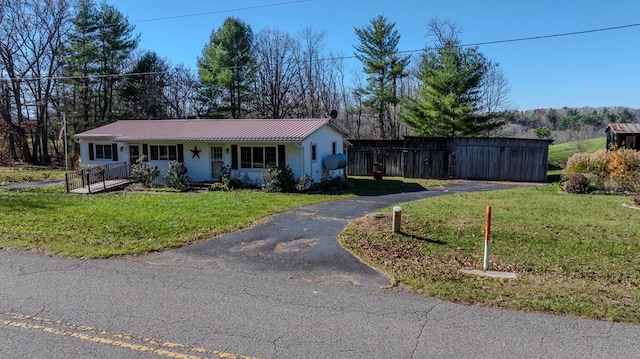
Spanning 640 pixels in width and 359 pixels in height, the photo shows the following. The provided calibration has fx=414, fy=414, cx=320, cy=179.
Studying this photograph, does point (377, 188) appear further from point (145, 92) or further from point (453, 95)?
point (145, 92)

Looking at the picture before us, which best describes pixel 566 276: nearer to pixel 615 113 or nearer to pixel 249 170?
pixel 249 170

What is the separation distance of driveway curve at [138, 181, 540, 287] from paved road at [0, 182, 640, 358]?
0.19 feet

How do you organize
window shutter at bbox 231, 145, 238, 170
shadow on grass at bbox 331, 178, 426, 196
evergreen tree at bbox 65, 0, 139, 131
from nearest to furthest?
shadow on grass at bbox 331, 178, 426, 196, window shutter at bbox 231, 145, 238, 170, evergreen tree at bbox 65, 0, 139, 131

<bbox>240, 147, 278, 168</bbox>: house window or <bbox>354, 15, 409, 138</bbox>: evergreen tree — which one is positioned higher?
<bbox>354, 15, 409, 138</bbox>: evergreen tree

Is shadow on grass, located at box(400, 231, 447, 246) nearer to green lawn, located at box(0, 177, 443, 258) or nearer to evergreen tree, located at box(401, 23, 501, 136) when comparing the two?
green lawn, located at box(0, 177, 443, 258)

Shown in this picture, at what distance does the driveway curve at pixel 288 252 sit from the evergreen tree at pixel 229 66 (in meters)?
25.5

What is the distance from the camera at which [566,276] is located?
22.0ft

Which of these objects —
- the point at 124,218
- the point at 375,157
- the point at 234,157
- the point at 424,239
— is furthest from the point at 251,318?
the point at 375,157

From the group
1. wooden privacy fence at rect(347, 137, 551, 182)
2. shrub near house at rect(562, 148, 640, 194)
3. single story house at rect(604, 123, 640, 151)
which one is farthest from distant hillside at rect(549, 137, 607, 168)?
shrub near house at rect(562, 148, 640, 194)

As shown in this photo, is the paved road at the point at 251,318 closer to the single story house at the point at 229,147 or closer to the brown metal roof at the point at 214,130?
the single story house at the point at 229,147

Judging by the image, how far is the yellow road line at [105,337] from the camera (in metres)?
4.13

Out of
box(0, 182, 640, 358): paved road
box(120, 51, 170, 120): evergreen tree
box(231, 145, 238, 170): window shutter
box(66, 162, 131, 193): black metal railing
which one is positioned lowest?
box(0, 182, 640, 358): paved road

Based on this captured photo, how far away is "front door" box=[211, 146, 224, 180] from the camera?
20469mm

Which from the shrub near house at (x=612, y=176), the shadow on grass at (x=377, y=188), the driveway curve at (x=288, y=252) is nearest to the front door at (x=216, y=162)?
the shadow on grass at (x=377, y=188)
